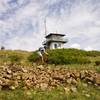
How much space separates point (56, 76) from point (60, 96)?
2.04 m

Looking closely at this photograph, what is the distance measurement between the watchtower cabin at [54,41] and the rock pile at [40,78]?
6185 centimetres

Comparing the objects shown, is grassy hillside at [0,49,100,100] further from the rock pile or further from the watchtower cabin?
the watchtower cabin

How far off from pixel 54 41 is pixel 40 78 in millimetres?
64023

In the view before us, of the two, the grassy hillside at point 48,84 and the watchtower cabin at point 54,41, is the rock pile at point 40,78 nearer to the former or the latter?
the grassy hillside at point 48,84

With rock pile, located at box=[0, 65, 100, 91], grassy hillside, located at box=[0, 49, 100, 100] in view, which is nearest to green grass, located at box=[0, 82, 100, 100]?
grassy hillside, located at box=[0, 49, 100, 100]

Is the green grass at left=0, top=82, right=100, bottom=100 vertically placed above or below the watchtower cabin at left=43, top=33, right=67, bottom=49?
below

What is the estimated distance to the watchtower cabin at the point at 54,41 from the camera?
78250 millimetres

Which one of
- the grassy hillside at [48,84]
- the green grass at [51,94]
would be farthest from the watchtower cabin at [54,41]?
the green grass at [51,94]

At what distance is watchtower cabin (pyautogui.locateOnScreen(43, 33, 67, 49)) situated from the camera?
257ft

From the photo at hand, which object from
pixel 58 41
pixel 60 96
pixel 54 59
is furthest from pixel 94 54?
pixel 58 41

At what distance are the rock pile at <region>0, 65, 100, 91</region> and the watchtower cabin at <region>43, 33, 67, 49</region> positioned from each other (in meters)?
61.9

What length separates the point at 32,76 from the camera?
14.6 meters

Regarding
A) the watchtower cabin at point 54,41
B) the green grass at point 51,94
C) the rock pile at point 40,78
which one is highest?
the watchtower cabin at point 54,41

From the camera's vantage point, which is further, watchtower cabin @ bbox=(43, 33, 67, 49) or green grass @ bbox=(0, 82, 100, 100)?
watchtower cabin @ bbox=(43, 33, 67, 49)
